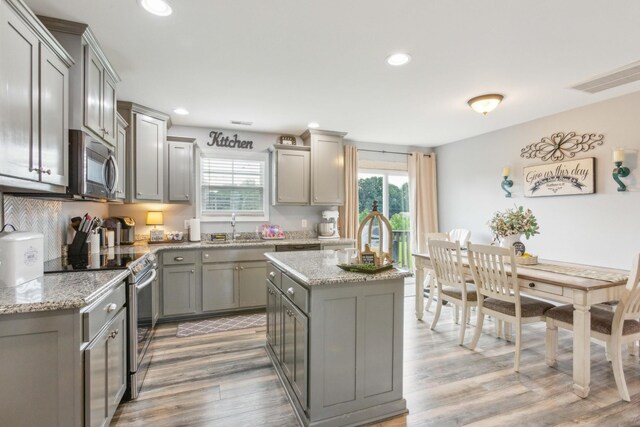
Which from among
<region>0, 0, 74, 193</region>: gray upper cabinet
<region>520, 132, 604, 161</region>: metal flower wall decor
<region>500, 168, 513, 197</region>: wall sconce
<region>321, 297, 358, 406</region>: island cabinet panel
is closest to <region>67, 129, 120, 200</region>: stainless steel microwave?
<region>0, 0, 74, 193</region>: gray upper cabinet

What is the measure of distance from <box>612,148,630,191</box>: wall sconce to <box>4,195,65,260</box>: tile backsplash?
5.27m

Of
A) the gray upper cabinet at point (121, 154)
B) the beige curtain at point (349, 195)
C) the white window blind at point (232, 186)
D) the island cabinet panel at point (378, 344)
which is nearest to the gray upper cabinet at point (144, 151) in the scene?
the gray upper cabinet at point (121, 154)

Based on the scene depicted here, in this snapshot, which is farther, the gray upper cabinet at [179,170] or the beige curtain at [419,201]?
the beige curtain at [419,201]

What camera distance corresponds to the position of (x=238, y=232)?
4629mm

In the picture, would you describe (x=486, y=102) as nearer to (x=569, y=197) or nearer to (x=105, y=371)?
(x=569, y=197)

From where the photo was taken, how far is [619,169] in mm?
3242

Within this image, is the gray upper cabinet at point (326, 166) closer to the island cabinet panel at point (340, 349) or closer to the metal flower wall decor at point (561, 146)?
the metal flower wall decor at point (561, 146)

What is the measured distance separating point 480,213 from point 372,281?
3.77 meters

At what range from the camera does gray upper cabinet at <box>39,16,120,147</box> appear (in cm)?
204

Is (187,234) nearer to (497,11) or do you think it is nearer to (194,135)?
(194,135)

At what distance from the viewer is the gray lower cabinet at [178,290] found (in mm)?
3674

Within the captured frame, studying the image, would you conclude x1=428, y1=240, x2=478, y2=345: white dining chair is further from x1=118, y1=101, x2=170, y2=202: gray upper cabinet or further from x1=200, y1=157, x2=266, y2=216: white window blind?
x1=118, y1=101, x2=170, y2=202: gray upper cabinet

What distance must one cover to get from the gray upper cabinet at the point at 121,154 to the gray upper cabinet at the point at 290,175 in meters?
1.84

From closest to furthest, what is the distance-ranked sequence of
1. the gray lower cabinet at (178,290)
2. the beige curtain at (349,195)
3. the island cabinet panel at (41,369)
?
the island cabinet panel at (41,369), the gray lower cabinet at (178,290), the beige curtain at (349,195)
